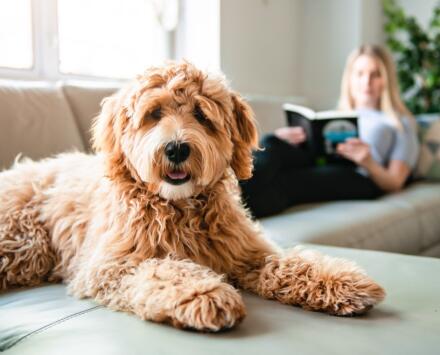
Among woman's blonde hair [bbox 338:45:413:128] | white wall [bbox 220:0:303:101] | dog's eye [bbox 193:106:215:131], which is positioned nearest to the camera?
dog's eye [bbox 193:106:215:131]

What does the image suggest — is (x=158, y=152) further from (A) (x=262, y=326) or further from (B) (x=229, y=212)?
(A) (x=262, y=326)

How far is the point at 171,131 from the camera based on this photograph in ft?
4.92

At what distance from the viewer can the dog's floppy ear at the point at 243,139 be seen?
1735 mm

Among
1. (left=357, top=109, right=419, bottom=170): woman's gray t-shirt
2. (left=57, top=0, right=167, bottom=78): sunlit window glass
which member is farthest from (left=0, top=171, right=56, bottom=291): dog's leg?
(left=357, top=109, right=419, bottom=170): woman's gray t-shirt

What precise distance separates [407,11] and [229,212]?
5.28 metres

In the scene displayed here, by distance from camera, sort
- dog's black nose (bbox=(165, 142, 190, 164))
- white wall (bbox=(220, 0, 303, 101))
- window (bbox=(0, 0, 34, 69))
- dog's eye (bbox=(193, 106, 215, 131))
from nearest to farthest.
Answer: dog's black nose (bbox=(165, 142, 190, 164)), dog's eye (bbox=(193, 106, 215, 131)), window (bbox=(0, 0, 34, 69)), white wall (bbox=(220, 0, 303, 101))

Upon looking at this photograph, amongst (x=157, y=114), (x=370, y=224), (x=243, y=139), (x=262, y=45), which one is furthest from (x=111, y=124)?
(x=262, y=45)

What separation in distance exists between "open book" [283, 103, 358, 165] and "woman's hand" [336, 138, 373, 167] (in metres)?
0.04

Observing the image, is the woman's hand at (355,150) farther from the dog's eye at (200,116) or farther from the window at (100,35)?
the dog's eye at (200,116)

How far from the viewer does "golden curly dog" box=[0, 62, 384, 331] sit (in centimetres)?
142

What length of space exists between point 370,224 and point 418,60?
3221mm

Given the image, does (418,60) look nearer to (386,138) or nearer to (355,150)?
(386,138)

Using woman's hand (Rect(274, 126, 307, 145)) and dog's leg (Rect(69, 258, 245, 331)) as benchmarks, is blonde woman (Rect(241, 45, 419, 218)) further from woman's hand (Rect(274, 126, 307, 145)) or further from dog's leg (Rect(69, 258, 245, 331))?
dog's leg (Rect(69, 258, 245, 331))

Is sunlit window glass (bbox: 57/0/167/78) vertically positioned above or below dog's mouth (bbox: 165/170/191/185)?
above
